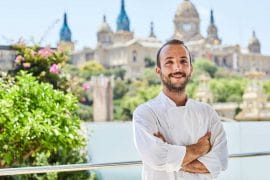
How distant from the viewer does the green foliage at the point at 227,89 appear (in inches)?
939

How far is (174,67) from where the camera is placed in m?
1.28

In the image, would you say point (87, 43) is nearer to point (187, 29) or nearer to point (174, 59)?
point (187, 29)

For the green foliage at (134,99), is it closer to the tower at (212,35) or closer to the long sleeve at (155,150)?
the tower at (212,35)

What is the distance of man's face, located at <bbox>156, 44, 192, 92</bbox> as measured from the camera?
1.28m

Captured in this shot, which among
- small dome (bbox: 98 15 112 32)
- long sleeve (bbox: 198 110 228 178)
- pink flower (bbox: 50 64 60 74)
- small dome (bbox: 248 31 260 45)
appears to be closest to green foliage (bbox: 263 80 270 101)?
small dome (bbox: 248 31 260 45)

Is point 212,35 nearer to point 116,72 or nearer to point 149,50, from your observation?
point 149,50

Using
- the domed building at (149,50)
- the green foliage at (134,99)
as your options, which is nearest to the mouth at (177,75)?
the green foliage at (134,99)

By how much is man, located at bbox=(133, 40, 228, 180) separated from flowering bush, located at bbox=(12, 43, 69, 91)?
3.00 m

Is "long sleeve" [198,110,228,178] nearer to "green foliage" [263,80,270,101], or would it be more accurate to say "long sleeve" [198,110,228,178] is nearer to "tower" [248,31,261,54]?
"green foliage" [263,80,270,101]

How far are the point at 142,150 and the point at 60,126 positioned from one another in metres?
1.66

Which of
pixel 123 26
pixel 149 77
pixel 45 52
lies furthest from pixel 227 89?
pixel 45 52

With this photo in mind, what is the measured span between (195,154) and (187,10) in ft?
109

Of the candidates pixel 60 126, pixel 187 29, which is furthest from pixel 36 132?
pixel 187 29

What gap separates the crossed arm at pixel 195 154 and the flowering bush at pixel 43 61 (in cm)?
303
